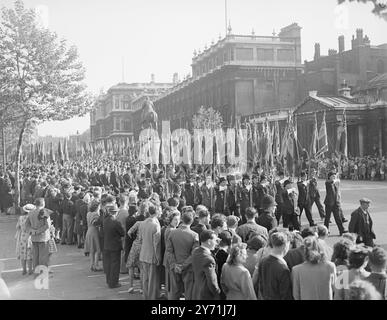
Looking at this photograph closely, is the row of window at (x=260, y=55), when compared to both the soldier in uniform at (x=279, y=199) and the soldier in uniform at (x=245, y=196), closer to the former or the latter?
the soldier in uniform at (x=279, y=199)

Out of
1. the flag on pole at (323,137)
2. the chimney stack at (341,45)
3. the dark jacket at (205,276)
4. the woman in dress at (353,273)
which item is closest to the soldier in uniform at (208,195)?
the flag on pole at (323,137)

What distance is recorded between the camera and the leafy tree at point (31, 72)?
71.7ft

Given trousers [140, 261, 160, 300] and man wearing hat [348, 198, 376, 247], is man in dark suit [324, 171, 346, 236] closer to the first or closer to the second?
man wearing hat [348, 198, 376, 247]

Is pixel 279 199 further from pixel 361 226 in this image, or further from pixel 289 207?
pixel 361 226

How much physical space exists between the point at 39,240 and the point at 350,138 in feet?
109

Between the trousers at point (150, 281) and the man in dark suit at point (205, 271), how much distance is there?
7.48ft

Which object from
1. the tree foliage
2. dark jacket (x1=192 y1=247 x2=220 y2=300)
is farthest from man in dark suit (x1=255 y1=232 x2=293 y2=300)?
the tree foliage

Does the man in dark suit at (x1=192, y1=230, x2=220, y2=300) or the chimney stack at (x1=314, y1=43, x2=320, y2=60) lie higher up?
the chimney stack at (x1=314, y1=43, x2=320, y2=60)

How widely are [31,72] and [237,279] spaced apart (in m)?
18.5

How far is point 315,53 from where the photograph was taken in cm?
6281

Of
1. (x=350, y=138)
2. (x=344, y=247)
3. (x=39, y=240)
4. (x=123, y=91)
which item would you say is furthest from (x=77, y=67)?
(x=123, y=91)

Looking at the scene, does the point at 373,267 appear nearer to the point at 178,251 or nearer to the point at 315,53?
the point at 178,251

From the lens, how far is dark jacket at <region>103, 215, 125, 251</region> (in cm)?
1029

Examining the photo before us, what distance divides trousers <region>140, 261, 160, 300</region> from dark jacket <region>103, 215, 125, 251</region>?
1.16m
